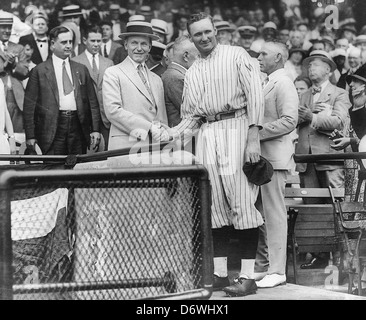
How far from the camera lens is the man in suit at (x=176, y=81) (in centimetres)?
578

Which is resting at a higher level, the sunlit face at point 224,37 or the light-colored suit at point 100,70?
the sunlit face at point 224,37

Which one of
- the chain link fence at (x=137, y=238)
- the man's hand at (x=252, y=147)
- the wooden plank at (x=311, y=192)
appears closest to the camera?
the chain link fence at (x=137, y=238)

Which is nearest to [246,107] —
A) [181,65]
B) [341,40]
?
[181,65]

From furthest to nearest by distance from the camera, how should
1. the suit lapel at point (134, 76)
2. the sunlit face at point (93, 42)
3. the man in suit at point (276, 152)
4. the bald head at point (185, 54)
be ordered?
the sunlit face at point (93, 42), the bald head at point (185, 54), the suit lapel at point (134, 76), the man in suit at point (276, 152)

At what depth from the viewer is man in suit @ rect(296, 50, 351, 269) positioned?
22.4 feet

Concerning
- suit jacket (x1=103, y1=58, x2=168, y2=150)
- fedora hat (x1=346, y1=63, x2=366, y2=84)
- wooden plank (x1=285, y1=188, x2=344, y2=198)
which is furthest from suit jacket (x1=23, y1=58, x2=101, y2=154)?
fedora hat (x1=346, y1=63, x2=366, y2=84)

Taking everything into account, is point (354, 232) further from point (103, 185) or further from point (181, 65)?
point (103, 185)

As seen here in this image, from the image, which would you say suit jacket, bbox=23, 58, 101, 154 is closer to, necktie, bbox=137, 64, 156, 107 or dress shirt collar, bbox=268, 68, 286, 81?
necktie, bbox=137, 64, 156, 107

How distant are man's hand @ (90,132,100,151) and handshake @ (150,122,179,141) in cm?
107

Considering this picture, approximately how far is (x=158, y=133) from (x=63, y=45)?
5.41 feet

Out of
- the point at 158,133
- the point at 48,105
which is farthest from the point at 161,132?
the point at 48,105

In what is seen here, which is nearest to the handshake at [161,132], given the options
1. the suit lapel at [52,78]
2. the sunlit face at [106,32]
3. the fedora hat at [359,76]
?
the suit lapel at [52,78]

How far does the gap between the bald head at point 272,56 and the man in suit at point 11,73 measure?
2269mm

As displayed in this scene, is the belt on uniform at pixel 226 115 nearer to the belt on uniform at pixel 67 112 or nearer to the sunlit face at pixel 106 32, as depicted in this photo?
the belt on uniform at pixel 67 112
